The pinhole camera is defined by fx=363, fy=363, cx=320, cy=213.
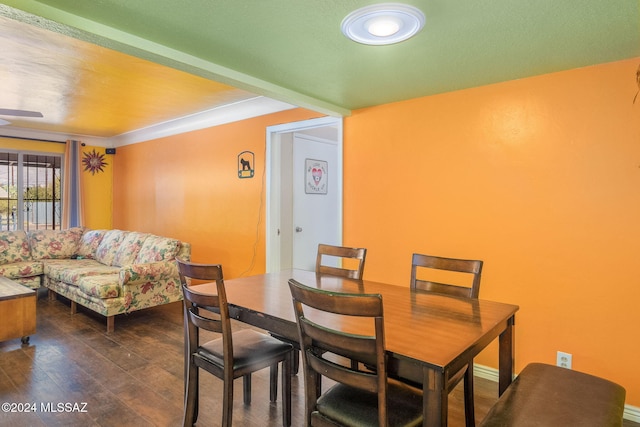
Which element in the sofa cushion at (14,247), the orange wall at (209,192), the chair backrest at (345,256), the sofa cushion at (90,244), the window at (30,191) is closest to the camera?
the chair backrest at (345,256)

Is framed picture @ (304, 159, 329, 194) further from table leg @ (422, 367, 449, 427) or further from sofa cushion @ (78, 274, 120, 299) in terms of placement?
table leg @ (422, 367, 449, 427)

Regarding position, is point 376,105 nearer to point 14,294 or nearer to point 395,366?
point 395,366

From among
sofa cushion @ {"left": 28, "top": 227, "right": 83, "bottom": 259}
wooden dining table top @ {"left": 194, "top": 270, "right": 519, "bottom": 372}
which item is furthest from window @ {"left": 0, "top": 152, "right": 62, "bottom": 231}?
wooden dining table top @ {"left": 194, "top": 270, "right": 519, "bottom": 372}

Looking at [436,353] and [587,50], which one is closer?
[436,353]

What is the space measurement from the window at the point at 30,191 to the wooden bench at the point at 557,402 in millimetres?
6906

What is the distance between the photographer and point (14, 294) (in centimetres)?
310

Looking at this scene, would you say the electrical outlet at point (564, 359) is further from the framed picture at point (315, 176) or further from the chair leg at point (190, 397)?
the framed picture at point (315, 176)

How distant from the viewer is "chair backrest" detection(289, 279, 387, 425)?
3.92 feet

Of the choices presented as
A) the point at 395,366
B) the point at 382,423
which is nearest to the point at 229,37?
the point at 395,366

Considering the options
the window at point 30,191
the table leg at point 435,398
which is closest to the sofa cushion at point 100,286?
the window at point 30,191

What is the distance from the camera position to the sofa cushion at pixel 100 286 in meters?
3.40

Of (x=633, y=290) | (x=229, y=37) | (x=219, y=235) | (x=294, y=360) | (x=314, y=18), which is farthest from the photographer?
(x=219, y=235)

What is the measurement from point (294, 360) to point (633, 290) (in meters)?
2.11

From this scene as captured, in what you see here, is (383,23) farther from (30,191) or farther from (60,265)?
(30,191)
